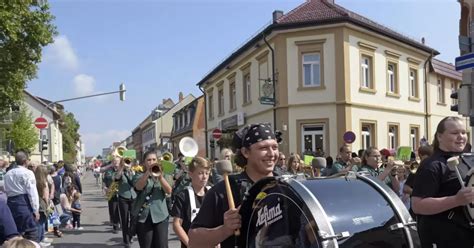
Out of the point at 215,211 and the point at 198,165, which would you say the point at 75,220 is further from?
the point at 215,211

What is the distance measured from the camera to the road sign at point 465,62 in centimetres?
851

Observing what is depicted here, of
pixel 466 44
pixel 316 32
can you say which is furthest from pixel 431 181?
pixel 316 32

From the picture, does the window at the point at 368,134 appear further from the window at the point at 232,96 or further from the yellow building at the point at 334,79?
the window at the point at 232,96

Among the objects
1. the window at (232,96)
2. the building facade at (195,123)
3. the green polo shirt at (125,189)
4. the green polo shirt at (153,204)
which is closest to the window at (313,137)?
the window at (232,96)

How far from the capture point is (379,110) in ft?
76.6

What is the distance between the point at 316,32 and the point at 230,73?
896 centimetres

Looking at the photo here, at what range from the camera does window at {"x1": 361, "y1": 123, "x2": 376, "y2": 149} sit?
22736mm

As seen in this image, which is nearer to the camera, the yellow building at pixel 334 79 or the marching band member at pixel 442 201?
the marching band member at pixel 442 201

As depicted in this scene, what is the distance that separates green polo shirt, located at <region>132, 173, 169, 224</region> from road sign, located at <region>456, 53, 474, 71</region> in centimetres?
573

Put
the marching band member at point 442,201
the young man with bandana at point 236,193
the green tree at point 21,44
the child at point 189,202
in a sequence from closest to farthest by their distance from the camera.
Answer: the young man with bandana at point 236,193
the marching band member at point 442,201
the child at point 189,202
the green tree at point 21,44

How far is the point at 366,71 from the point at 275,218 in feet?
70.5

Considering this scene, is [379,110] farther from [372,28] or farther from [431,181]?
[431,181]

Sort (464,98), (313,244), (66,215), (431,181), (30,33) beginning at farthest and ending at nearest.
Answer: (30,33), (66,215), (464,98), (431,181), (313,244)

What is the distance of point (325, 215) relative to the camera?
2289 mm
